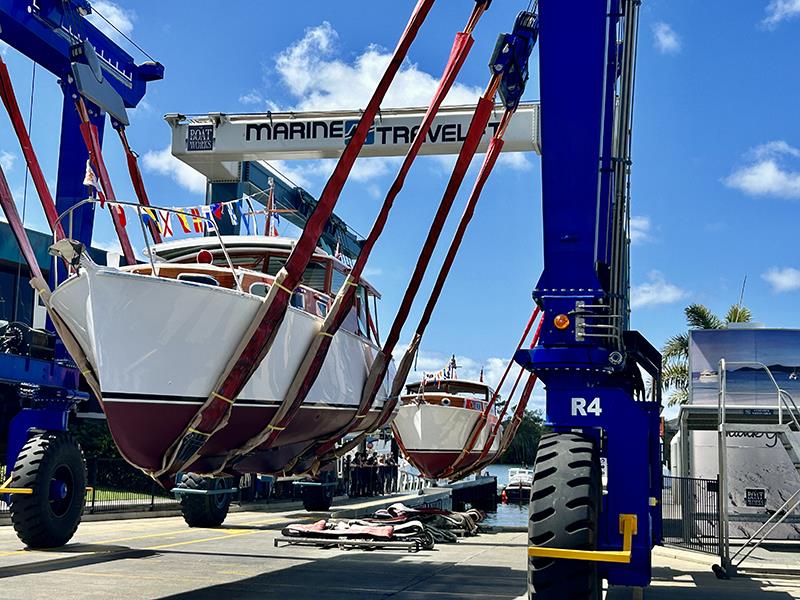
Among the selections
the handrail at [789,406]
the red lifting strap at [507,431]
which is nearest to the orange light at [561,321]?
the handrail at [789,406]

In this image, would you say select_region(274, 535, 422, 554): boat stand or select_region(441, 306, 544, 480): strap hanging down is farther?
select_region(441, 306, 544, 480): strap hanging down

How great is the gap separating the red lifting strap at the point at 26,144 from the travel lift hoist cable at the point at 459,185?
5264 millimetres

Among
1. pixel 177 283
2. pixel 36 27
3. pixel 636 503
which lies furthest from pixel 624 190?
pixel 36 27

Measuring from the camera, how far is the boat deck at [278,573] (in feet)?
34.6

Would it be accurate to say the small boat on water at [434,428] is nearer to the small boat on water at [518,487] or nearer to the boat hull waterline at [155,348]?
the boat hull waterline at [155,348]

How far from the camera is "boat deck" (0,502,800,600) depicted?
34.6 feet

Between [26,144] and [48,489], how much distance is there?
530cm

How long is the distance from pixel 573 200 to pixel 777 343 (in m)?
15.3

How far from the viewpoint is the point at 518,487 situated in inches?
2146

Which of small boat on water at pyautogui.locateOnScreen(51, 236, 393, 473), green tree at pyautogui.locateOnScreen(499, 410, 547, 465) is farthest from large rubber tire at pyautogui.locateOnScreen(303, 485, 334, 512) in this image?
green tree at pyautogui.locateOnScreen(499, 410, 547, 465)

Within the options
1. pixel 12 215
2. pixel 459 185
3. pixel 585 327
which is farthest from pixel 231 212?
pixel 585 327

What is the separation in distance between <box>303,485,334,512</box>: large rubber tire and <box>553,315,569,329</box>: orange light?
18.9 metres

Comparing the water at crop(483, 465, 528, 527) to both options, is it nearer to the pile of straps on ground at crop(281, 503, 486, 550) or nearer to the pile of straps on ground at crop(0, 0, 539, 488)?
the pile of straps on ground at crop(281, 503, 486, 550)

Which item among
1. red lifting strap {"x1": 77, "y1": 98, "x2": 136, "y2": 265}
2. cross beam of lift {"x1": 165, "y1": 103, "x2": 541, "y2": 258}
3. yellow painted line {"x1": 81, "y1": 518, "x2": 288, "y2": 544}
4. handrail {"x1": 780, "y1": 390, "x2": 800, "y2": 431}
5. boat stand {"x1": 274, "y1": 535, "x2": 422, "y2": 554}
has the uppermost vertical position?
cross beam of lift {"x1": 165, "y1": 103, "x2": 541, "y2": 258}
